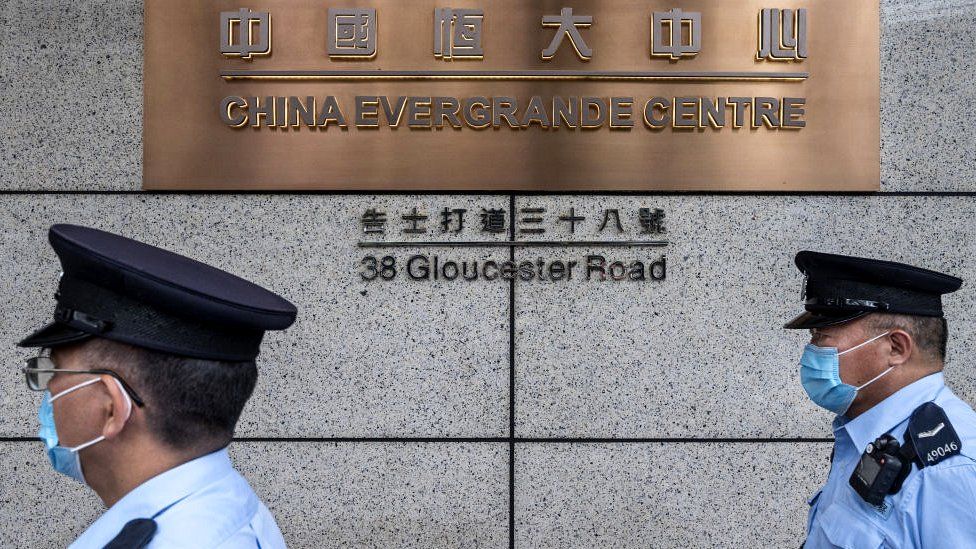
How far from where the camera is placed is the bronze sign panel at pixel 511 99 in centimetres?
302

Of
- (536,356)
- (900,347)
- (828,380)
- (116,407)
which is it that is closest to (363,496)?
(536,356)

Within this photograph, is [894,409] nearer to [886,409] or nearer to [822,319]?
[886,409]

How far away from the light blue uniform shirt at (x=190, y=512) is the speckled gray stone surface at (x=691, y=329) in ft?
6.26

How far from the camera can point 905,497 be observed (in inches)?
68.0

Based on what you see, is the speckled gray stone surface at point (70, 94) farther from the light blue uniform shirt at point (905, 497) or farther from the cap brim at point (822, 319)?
the light blue uniform shirt at point (905, 497)

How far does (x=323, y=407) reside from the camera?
3.04 m

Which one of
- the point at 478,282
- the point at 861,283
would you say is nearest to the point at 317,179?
the point at 478,282

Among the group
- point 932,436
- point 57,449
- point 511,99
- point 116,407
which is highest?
point 511,99

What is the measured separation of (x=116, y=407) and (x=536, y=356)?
2.03 metres

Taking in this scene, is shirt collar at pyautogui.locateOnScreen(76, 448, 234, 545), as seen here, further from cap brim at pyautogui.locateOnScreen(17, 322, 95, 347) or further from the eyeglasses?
cap brim at pyautogui.locateOnScreen(17, 322, 95, 347)

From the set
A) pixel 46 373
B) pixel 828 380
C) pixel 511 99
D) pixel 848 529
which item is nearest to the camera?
pixel 46 373

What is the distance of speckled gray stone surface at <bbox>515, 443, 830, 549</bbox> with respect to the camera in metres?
3.02

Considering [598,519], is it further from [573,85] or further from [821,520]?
[573,85]

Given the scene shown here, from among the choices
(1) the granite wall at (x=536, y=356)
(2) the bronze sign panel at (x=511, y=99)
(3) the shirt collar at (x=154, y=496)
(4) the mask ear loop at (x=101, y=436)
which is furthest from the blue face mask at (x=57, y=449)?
(2) the bronze sign panel at (x=511, y=99)
